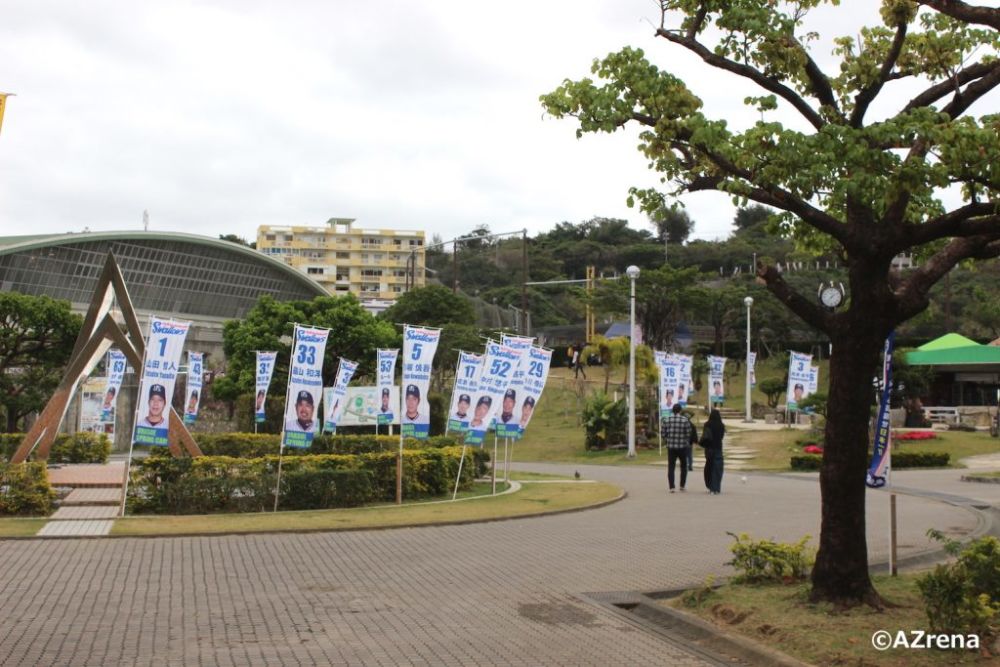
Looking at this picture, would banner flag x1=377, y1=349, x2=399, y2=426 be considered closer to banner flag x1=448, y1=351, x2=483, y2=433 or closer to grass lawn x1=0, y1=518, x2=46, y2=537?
banner flag x1=448, y1=351, x2=483, y2=433

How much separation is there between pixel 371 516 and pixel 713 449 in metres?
7.59

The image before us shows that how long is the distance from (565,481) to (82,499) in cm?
1039

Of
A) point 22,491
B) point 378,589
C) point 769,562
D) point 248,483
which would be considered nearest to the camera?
point 769,562

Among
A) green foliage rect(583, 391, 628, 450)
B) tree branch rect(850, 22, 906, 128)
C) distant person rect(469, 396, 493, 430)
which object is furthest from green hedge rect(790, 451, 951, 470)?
tree branch rect(850, 22, 906, 128)

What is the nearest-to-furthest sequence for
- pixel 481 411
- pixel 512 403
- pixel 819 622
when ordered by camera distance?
pixel 819 622
pixel 481 411
pixel 512 403

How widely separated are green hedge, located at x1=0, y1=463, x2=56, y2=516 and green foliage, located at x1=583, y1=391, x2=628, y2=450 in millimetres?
23443

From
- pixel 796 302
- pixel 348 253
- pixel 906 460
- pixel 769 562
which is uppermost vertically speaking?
pixel 348 253

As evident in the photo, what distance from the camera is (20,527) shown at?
1468 cm

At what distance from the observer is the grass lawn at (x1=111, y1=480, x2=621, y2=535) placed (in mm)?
14531

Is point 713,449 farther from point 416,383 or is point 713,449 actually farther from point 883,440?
point 883,440

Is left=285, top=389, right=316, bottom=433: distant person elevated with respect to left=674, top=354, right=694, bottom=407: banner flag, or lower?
lower

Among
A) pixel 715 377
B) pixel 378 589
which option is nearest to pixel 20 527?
pixel 378 589

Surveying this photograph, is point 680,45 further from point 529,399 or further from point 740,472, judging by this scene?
point 740,472

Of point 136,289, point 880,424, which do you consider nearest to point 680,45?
point 880,424
